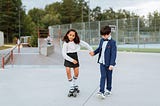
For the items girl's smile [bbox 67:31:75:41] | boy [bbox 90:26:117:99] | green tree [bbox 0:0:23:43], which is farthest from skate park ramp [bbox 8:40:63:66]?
green tree [bbox 0:0:23:43]

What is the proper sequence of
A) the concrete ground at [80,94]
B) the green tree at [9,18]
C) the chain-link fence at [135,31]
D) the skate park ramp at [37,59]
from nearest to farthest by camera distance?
the concrete ground at [80,94], the skate park ramp at [37,59], the chain-link fence at [135,31], the green tree at [9,18]

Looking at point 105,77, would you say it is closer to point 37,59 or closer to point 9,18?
point 37,59

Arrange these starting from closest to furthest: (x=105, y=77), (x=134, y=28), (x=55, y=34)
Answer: (x=105, y=77) → (x=134, y=28) → (x=55, y=34)

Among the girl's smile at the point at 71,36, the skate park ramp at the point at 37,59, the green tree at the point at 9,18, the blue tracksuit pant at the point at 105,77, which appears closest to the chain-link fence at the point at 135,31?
the skate park ramp at the point at 37,59

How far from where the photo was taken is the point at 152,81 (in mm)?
9258

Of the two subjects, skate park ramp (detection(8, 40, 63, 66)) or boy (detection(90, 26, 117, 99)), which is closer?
boy (detection(90, 26, 117, 99))

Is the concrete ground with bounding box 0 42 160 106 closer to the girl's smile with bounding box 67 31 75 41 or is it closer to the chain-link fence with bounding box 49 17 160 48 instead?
the girl's smile with bounding box 67 31 75 41

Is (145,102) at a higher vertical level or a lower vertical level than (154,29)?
lower

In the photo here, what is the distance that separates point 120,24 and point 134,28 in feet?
5.12

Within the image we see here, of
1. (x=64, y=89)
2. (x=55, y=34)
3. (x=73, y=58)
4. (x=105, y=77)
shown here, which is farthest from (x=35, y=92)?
(x=55, y=34)

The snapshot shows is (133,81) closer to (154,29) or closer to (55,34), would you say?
(154,29)

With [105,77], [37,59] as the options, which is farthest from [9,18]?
[105,77]

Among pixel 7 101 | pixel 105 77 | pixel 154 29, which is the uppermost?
pixel 154 29

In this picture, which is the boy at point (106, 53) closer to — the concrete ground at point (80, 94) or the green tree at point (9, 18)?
the concrete ground at point (80, 94)
